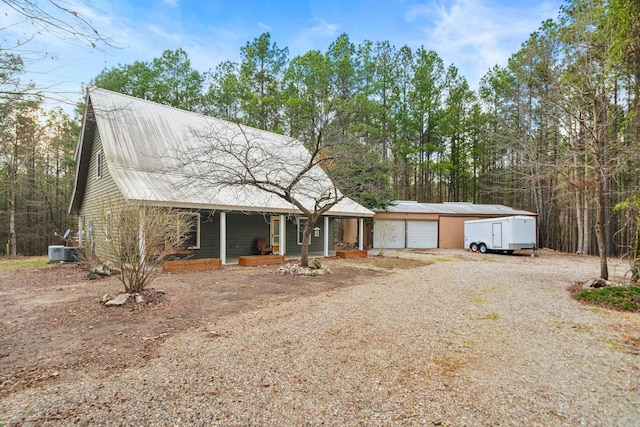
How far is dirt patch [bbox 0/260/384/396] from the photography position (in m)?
3.25

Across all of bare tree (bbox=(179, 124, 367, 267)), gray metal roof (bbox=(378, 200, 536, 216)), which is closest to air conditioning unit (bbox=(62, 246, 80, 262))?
bare tree (bbox=(179, 124, 367, 267))

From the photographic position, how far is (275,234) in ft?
46.8

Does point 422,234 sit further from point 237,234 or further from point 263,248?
point 237,234

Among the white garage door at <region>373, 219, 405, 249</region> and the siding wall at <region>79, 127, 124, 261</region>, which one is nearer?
the siding wall at <region>79, 127, 124, 261</region>

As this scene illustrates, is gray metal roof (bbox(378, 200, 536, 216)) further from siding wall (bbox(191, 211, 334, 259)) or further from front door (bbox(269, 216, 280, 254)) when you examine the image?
front door (bbox(269, 216, 280, 254))

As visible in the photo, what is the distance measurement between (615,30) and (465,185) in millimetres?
23564

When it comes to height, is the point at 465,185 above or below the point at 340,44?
below

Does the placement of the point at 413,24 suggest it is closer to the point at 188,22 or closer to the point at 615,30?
the point at 615,30

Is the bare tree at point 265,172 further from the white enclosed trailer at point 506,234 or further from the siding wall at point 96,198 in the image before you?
the white enclosed trailer at point 506,234

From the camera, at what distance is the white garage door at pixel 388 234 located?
1988cm

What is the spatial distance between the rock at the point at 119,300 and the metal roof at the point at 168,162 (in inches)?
172

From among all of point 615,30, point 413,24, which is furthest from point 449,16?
point 615,30

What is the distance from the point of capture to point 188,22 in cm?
655

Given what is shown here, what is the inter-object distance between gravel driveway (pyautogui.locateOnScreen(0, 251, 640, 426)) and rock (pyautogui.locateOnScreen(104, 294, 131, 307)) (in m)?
1.90
